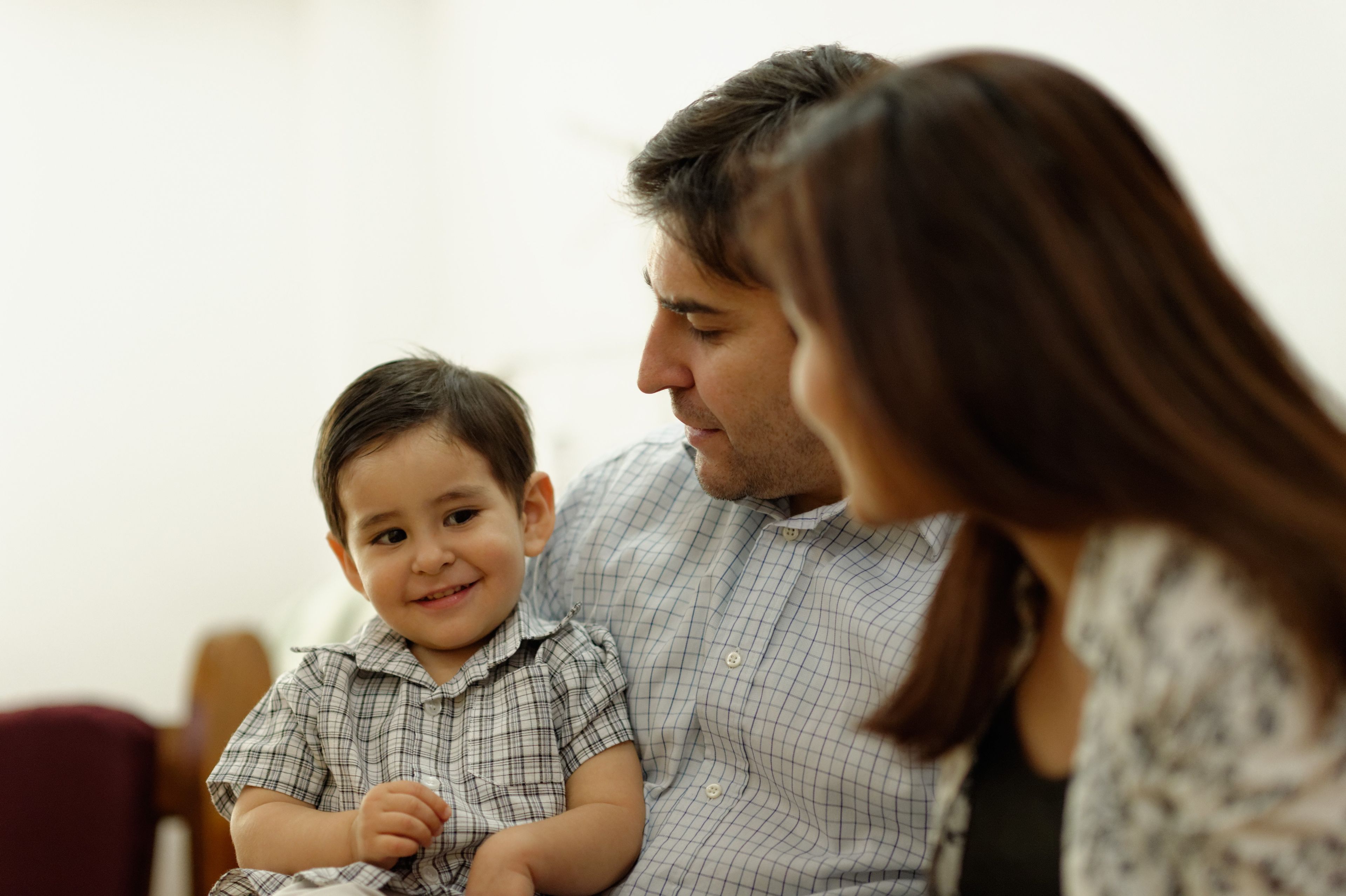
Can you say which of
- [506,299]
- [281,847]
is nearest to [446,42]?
[506,299]

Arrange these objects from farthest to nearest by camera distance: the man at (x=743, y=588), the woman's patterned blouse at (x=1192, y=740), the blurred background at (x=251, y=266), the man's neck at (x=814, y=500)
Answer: the blurred background at (x=251, y=266) < the man's neck at (x=814, y=500) < the man at (x=743, y=588) < the woman's patterned blouse at (x=1192, y=740)

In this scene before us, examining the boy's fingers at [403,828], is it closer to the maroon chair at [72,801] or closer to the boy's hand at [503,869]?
the boy's hand at [503,869]

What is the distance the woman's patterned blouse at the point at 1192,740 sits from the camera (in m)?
0.65

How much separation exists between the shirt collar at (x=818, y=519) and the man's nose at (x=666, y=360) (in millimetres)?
83

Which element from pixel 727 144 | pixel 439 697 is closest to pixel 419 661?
pixel 439 697

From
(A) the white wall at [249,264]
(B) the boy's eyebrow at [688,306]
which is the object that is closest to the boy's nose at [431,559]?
(B) the boy's eyebrow at [688,306]

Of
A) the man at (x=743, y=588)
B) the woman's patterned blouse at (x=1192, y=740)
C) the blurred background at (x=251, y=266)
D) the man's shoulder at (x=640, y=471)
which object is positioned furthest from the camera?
the blurred background at (x=251, y=266)

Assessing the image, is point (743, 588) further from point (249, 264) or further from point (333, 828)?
point (249, 264)

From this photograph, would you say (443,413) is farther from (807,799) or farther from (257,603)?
(257,603)

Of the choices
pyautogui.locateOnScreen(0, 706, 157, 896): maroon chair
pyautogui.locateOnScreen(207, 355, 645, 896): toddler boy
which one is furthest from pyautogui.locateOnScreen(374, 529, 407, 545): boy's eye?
pyautogui.locateOnScreen(0, 706, 157, 896): maroon chair

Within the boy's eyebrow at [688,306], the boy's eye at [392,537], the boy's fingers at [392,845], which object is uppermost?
the boy's eyebrow at [688,306]

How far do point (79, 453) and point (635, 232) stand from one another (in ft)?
6.09

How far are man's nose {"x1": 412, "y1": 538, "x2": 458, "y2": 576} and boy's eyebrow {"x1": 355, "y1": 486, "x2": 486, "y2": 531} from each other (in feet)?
0.15

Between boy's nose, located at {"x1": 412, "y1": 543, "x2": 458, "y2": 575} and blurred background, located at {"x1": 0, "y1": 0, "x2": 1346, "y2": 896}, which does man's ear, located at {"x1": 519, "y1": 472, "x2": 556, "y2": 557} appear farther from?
blurred background, located at {"x1": 0, "y1": 0, "x2": 1346, "y2": 896}
